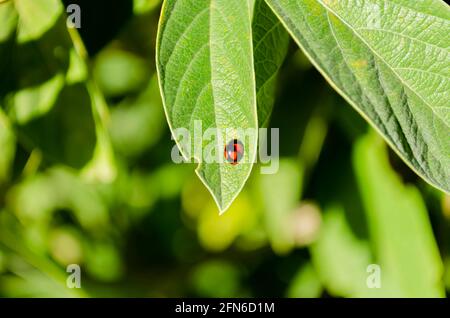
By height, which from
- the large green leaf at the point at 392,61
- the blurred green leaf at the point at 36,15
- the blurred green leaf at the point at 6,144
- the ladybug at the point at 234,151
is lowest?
the ladybug at the point at 234,151

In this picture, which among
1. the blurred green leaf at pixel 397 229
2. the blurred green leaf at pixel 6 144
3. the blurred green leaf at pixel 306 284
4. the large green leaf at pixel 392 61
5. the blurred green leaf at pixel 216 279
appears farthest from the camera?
the blurred green leaf at pixel 216 279

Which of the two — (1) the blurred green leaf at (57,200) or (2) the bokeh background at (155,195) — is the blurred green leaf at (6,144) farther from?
(1) the blurred green leaf at (57,200)

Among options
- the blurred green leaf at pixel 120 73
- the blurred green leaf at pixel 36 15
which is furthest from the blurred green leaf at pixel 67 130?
the blurred green leaf at pixel 120 73

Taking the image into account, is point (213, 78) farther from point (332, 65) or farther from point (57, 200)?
point (57, 200)

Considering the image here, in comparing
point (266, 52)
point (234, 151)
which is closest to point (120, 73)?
point (266, 52)

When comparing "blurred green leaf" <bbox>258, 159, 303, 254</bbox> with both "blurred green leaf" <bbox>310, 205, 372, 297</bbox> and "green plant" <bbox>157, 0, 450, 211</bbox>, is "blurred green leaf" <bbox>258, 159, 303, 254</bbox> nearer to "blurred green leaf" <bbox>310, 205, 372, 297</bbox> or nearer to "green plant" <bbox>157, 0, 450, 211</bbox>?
"blurred green leaf" <bbox>310, 205, 372, 297</bbox>

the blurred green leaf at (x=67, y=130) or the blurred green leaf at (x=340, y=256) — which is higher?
the blurred green leaf at (x=67, y=130)

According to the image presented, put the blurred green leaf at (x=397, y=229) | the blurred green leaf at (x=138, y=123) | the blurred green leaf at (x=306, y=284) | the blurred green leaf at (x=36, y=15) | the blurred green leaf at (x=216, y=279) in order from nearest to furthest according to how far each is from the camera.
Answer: the blurred green leaf at (x=36, y=15) → the blurred green leaf at (x=397, y=229) → the blurred green leaf at (x=306, y=284) → the blurred green leaf at (x=138, y=123) → the blurred green leaf at (x=216, y=279)
